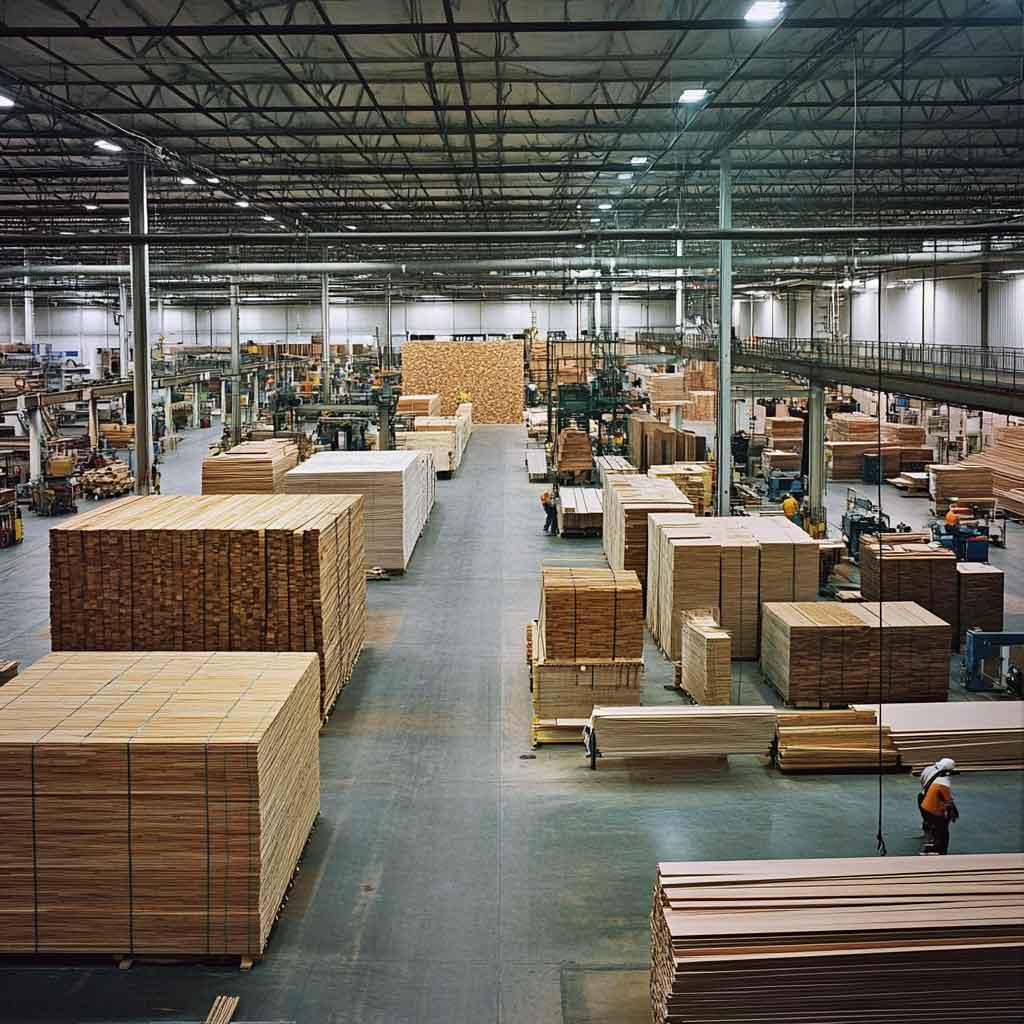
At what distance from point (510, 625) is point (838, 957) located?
1040 cm

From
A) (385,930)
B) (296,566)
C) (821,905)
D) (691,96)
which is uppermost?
(691,96)

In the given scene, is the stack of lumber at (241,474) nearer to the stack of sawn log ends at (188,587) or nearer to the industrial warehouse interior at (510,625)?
the industrial warehouse interior at (510,625)

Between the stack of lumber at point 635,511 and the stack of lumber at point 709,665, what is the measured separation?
3.98m

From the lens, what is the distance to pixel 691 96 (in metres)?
17.1

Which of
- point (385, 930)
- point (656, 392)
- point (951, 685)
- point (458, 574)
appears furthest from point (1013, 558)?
point (385, 930)

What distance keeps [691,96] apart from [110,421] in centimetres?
2977

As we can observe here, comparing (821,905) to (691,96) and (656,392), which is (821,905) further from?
(656,392)

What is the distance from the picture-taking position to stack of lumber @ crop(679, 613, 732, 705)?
1194 cm

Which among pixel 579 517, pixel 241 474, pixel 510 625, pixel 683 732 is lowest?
pixel 683 732

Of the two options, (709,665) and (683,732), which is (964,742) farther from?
(683,732)

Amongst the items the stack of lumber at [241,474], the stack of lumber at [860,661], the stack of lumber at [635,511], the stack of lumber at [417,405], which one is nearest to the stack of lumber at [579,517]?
the stack of lumber at [635,511]

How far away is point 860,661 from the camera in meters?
12.6

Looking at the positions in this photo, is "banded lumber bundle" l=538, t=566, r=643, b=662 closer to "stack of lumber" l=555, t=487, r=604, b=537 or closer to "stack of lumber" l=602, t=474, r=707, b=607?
"stack of lumber" l=602, t=474, r=707, b=607

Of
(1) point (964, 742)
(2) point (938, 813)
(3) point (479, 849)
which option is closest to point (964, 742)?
(1) point (964, 742)
